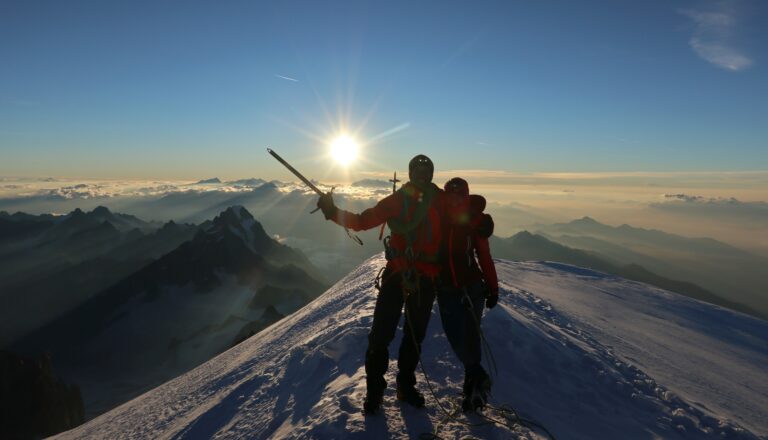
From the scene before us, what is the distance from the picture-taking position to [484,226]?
5.69 m

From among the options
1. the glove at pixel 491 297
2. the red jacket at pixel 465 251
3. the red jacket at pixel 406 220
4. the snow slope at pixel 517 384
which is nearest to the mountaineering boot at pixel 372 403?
the snow slope at pixel 517 384

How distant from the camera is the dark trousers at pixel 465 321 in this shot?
18.8ft

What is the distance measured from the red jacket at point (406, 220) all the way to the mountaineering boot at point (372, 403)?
5.76ft

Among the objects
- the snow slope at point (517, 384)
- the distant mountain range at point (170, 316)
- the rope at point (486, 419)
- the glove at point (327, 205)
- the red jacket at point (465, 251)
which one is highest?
the glove at point (327, 205)

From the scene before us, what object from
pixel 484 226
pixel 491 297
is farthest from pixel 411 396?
pixel 484 226

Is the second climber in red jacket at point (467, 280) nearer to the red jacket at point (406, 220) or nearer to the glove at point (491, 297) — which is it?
the glove at point (491, 297)

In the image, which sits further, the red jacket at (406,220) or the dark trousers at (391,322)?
the dark trousers at (391,322)

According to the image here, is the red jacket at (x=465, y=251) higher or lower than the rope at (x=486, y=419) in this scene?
higher

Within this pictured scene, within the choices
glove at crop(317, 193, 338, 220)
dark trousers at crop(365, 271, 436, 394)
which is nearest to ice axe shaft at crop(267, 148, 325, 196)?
glove at crop(317, 193, 338, 220)

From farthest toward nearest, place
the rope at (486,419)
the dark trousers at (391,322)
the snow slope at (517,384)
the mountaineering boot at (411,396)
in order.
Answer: the snow slope at (517,384) → the mountaineering boot at (411,396) → the dark trousers at (391,322) → the rope at (486,419)

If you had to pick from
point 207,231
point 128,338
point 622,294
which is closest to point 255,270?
point 207,231

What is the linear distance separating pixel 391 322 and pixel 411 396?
3.96 ft

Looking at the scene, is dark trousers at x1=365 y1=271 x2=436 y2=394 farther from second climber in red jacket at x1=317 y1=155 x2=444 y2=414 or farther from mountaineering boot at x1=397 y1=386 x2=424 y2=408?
mountaineering boot at x1=397 y1=386 x2=424 y2=408

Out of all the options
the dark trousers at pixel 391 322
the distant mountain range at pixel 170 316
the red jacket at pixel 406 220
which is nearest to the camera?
the red jacket at pixel 406 220
